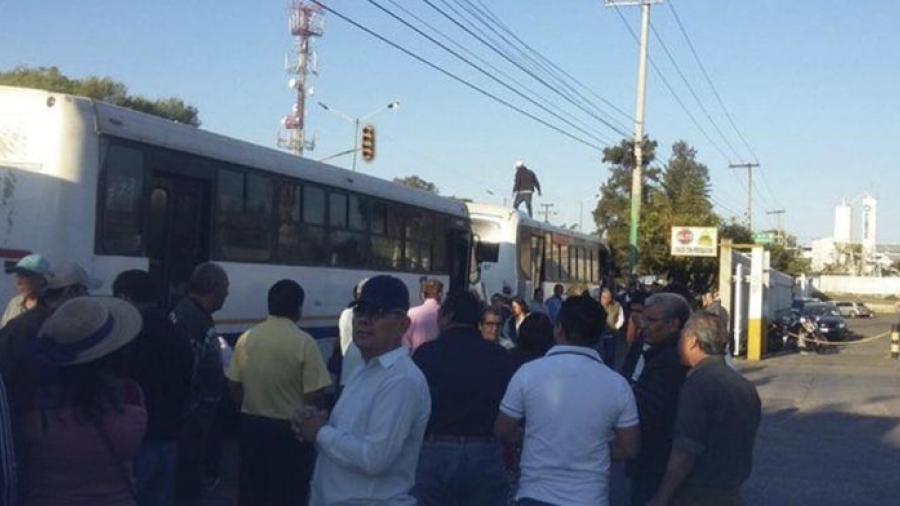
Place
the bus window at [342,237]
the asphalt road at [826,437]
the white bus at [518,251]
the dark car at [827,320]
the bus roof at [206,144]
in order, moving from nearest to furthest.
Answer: the bus roof at [206,144] < the asphalt road at [826,437] < the bus window at [342,237] < the white bus at [518,251] < the dark car at [827,320]

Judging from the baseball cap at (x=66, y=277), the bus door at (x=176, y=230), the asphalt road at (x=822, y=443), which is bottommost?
the asphalt road at (x=822, y=443)

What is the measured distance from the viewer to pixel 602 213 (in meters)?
92.6

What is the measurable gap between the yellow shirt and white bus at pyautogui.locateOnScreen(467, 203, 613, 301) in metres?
16.6

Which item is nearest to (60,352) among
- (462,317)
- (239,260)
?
(462,317)

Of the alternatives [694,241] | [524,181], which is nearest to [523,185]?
[524,181]

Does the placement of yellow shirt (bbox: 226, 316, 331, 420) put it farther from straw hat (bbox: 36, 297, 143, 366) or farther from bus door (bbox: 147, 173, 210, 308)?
bus door (bbox: 147, 173, 210, 308)

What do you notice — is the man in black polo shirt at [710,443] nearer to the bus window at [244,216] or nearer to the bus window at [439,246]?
the bus window at [244,216]

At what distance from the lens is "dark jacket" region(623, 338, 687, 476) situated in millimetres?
6930

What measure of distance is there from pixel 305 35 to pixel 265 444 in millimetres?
81382

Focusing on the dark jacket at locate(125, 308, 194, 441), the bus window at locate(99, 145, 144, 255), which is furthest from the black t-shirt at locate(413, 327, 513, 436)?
the bus window at locate(99, 145, 144, 255)

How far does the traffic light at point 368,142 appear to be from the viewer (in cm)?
3975

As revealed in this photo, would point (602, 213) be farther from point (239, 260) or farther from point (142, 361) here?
point (142, 361)

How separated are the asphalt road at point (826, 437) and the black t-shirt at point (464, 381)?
19.6 feet

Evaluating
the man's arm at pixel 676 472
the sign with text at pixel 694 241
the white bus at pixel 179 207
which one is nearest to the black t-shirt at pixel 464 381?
the man's arm at pixel 676 472
